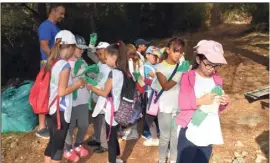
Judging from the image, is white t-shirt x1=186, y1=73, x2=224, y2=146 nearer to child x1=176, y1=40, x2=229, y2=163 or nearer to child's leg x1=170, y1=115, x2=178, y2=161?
child x1=176, y1=40, x2=229, y2=163

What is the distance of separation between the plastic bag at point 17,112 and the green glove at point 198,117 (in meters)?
3.22

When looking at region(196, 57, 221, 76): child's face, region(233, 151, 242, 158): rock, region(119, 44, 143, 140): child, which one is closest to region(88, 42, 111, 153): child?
→ region(119, 44, 143, 140): child

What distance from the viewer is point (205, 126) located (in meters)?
3.03

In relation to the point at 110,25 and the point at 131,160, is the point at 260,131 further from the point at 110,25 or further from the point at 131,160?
the point at 110,25

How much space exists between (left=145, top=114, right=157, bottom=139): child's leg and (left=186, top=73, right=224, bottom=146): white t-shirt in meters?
1.74

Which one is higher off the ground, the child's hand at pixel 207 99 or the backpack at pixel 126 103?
the child's hand at pixel 207 99

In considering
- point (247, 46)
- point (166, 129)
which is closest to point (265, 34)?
point (247, 46)

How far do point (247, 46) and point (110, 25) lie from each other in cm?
616

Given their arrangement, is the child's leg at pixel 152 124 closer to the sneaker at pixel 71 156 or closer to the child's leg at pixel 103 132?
the child's leg at pixel 103 132

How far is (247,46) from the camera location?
10359 millimetres

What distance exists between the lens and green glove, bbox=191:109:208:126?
3.01 metres

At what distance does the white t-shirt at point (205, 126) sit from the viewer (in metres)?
3.02

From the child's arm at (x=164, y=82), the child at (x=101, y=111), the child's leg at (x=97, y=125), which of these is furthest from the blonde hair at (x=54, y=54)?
the child's leg at (x=97, y=125)

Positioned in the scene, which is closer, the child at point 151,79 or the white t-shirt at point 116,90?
the white t-shirt at point 116,90
